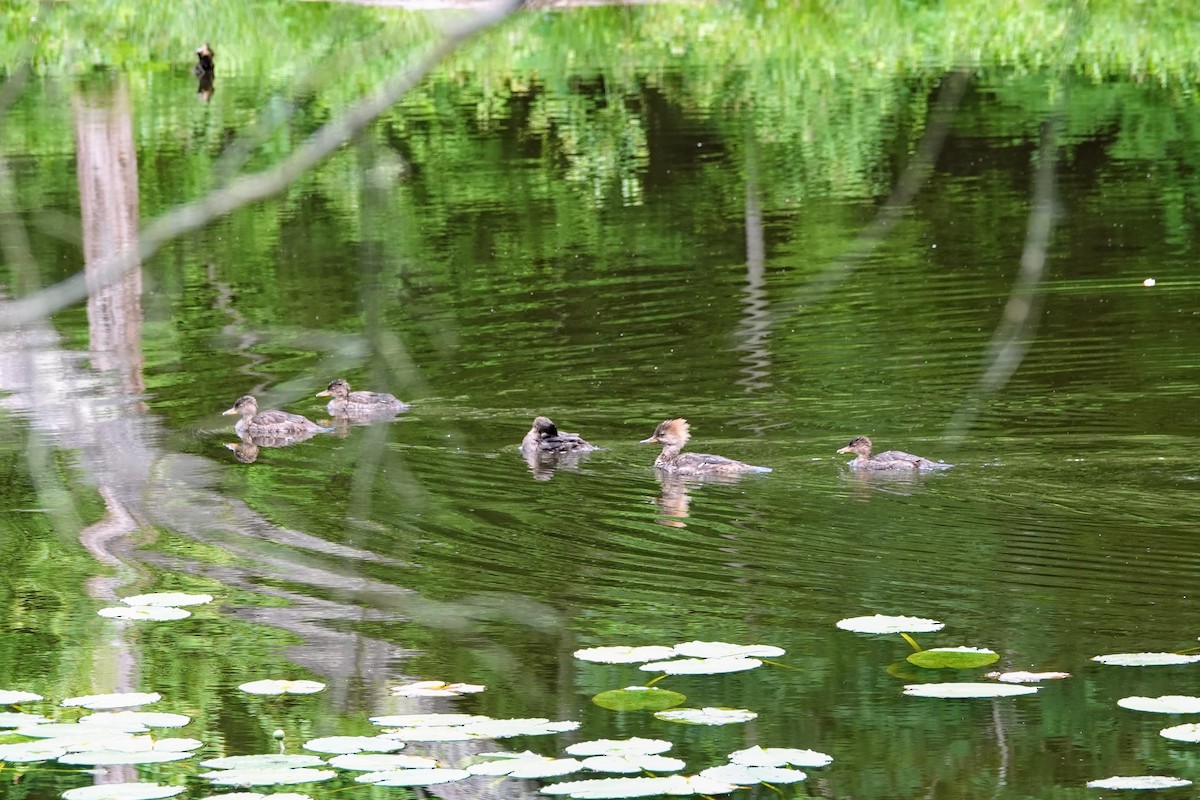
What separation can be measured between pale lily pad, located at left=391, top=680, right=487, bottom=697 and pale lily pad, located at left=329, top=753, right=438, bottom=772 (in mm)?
835

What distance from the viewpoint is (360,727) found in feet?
20.8

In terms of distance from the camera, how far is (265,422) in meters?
11.5

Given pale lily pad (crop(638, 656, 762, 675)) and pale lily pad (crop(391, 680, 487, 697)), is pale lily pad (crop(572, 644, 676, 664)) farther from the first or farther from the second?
pale lily pad (crop(391, 680, 487, 697))

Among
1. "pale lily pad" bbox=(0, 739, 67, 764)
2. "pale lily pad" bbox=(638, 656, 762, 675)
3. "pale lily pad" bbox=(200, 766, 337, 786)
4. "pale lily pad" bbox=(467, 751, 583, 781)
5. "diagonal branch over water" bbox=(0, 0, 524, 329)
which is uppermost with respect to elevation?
"diagonal branch over water" bbox=(0, 0, 524, 329)

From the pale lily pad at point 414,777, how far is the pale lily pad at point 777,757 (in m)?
0.76

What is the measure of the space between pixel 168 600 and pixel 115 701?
1.46 metres

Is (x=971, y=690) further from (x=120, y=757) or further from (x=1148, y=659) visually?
(x=120, y=757)

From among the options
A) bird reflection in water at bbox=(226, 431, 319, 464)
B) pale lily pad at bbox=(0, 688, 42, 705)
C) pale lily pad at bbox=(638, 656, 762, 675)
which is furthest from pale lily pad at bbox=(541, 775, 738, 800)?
bird reflection in water at bbox=(226, 431, 319, 464)

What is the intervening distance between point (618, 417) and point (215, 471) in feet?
7.38

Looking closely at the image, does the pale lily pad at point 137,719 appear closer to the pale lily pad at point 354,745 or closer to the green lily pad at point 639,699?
the pale lily pad at point 354,745

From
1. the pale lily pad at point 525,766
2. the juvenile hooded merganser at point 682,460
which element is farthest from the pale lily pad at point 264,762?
the juvenile hooded merganser at point 682,460

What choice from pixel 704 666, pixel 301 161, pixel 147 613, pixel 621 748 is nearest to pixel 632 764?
pixel 621 748

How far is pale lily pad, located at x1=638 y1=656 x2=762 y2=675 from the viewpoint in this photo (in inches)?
265

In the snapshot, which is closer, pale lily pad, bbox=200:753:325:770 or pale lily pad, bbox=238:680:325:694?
pale lily pad, bbox=200:753:325:770
